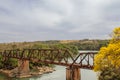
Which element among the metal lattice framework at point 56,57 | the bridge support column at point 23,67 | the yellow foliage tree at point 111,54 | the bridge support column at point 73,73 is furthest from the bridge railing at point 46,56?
the yellow foliage tree at point 111,54

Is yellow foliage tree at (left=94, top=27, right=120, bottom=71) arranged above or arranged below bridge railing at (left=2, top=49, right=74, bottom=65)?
above

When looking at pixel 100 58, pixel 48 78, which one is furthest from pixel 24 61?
pixel 100 58

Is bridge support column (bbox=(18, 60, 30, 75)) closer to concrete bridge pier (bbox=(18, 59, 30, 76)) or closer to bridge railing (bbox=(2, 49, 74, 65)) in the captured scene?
concrete bridge pier (bbox=(18, 59, 30, 76))

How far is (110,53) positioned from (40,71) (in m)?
47.2

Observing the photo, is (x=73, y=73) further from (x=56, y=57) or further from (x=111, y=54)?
(x=111, y=54)

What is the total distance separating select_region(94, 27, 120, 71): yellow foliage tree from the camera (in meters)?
26.1

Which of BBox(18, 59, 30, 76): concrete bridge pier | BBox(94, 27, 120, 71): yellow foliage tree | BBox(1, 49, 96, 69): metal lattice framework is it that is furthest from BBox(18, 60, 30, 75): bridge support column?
BBox(94, 27, 120, 71): yellow foliage tree

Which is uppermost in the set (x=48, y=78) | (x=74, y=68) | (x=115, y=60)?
(x=115, y=60)

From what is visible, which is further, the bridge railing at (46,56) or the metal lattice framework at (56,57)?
the bridge railing at (46,56)

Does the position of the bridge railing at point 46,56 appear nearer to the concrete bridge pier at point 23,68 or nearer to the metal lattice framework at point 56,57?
the metal lattice framework at point 56,57

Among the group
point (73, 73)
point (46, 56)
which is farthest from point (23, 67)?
point (73, 73)

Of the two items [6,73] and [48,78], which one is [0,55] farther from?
[48,78]

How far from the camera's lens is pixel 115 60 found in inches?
1048

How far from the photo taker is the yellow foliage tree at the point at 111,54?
26.1 m
